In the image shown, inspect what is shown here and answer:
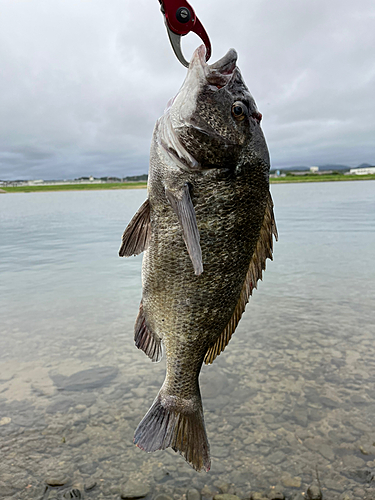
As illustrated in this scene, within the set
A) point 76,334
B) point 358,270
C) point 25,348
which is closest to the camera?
point 25,348

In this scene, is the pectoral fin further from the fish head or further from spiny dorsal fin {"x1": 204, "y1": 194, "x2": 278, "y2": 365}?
spiny dorsal fin {"x1": 204, "y1": 194, "x2": 278, "y2": 365}

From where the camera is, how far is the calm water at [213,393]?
3.87 meters

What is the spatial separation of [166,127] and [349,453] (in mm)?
3740

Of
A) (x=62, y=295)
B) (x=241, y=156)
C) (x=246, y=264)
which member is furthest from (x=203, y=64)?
(x=62, y=295)

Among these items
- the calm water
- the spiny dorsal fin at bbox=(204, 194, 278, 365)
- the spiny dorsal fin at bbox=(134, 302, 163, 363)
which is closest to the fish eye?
the spiny dorsal fin at bbox=(204, 194, 278, 365)

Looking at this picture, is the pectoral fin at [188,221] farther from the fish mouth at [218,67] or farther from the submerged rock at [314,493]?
the submerged rock at [314,493]

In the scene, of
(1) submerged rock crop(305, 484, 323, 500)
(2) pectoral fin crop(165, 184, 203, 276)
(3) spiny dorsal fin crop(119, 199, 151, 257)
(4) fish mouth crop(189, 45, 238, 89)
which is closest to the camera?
(2) pectoral fin crop(165, 184, 203, 276)

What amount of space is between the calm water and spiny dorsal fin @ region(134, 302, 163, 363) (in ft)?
5.86

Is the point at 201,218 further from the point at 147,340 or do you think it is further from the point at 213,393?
the point at 213,393

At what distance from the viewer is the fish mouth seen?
2.22 metres

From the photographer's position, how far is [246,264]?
2488 mm

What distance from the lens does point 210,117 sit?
227cm

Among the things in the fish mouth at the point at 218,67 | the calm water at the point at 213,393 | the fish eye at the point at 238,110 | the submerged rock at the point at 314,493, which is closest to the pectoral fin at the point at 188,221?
the fish eye at the point at 238,110

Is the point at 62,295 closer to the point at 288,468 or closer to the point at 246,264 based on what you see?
the point at 288,468
